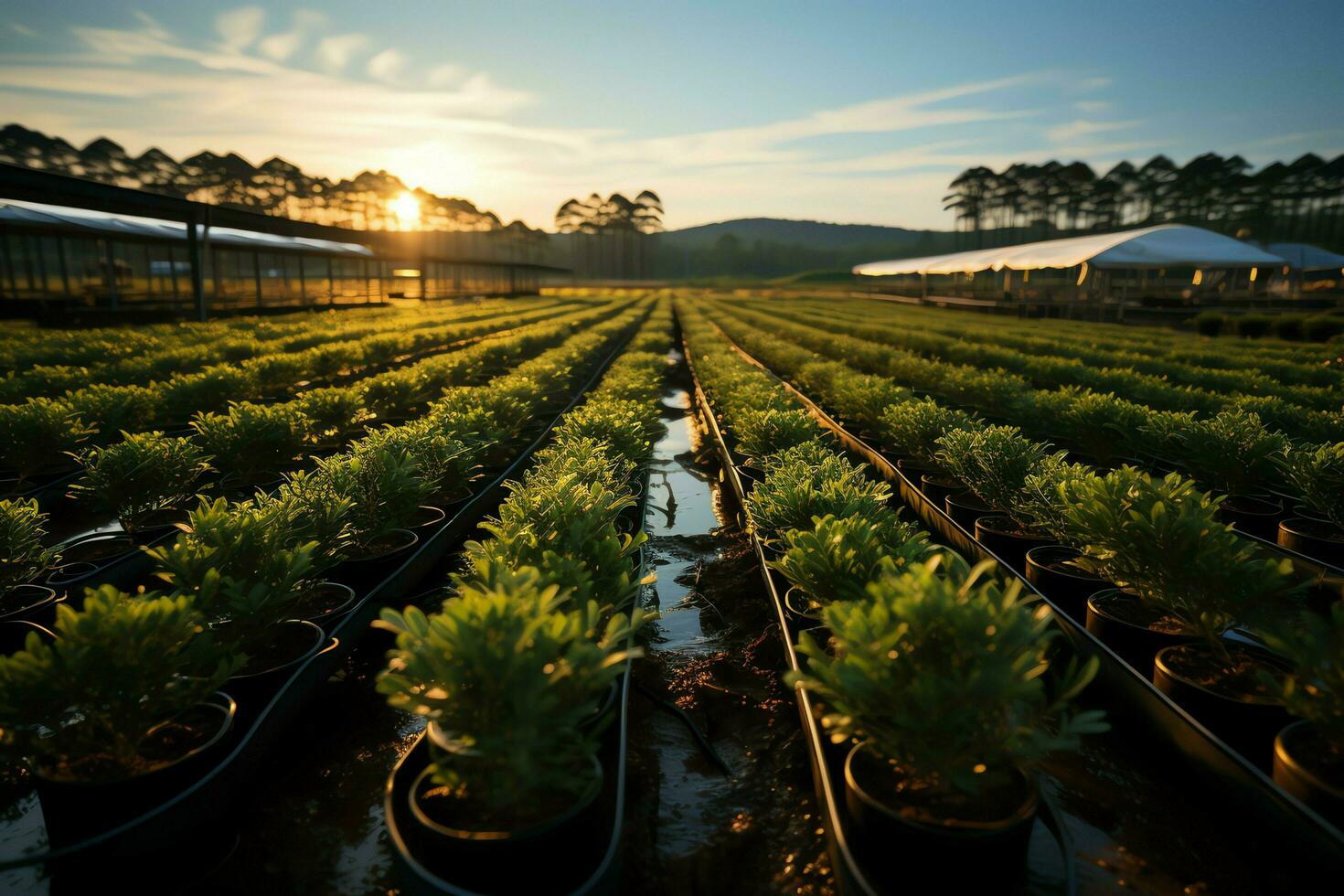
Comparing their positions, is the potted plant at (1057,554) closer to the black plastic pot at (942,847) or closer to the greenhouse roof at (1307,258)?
the black plastic pot at (942,847)

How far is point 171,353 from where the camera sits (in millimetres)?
12305

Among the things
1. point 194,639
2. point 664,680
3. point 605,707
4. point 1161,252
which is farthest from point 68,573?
point 1161,252

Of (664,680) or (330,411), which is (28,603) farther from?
(330,411)

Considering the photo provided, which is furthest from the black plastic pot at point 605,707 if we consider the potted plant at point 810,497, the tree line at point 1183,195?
the tree line at point 1183,195

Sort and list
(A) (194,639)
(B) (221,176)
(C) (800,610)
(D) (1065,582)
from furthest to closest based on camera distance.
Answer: (B) (221,176)
(D) (1065,582)
(C) (800,610)
(A) (194,639)

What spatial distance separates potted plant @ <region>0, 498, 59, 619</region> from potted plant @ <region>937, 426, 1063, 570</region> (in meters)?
5.95

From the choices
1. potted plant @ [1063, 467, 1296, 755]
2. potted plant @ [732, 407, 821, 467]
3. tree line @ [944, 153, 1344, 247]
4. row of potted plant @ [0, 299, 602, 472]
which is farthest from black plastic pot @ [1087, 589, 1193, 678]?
tree line @ [944, 153, 1344, 247]

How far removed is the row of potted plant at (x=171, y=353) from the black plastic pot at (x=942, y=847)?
10052mm

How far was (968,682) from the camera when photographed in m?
2.00

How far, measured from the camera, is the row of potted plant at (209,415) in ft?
20.0

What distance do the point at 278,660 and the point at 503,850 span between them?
6.50 feet

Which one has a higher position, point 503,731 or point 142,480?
point 503,731

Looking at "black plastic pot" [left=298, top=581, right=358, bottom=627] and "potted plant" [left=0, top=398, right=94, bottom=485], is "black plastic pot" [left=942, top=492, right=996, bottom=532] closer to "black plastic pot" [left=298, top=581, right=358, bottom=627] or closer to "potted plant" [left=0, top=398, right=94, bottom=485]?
"black plastic pot" [left=298, top=581, right=358, bottom=627]

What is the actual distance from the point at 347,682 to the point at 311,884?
1.37m
